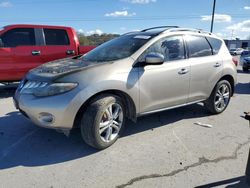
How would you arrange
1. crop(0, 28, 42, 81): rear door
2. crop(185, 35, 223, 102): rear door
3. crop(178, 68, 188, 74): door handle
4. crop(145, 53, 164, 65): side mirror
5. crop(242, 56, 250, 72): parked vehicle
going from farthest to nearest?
1. crop(242, 56, 250, 72): parked vehicle
2. crop(0, 28, 42, 81): rear door
3. crop(185, 35, 223, 102): rear door
4. crop(178, 68, 188, 74): door handle
5. crop(145, 53, 164, 65): side mirror

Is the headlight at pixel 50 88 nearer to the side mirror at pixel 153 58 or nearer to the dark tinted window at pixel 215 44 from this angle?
the side mirror at pixel 153 58

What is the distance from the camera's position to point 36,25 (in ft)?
24.0

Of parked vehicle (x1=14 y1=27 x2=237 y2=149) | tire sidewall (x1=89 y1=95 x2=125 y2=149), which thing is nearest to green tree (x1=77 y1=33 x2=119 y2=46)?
parked vehicle (x1=14 y1=27 x2=237 y2=149)

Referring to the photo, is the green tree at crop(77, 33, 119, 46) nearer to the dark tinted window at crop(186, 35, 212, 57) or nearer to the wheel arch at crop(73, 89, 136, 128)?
the dark tinted window at crop(186, 35, 212, 57)

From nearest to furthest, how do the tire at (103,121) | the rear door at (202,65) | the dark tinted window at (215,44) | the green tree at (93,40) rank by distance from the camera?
the tire at (103,121) < the rear door at (202,65) < the dark tinted window at (215,44) < the green tree at (93,40)

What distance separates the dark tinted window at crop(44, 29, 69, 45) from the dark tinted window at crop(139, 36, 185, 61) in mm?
4221

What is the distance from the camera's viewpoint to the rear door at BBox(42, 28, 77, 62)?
7.33m

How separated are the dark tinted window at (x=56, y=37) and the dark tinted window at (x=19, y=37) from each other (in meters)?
0.40

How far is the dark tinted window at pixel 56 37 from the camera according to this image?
746 cm

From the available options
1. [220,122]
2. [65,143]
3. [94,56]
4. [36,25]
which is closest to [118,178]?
[65,143]

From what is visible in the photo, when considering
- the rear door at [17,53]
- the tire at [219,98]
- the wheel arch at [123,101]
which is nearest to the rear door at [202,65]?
the tire at [219,98]

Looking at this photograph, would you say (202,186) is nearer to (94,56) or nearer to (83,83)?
(83,83)

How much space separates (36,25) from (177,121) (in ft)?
16.1

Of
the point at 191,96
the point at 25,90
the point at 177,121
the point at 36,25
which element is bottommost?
the point at 177,121
